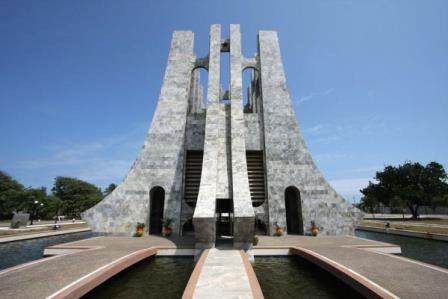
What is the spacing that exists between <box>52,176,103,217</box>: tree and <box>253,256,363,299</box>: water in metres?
52.8

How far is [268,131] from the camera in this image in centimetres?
1852

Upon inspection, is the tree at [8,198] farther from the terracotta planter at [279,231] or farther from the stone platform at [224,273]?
the terracotta planter at [279,231]

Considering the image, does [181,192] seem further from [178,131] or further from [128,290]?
[128,290]

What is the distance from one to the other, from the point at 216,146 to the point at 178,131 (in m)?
3.93

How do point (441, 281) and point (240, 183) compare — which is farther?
point (240, 183)

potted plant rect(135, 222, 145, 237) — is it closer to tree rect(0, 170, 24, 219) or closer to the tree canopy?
the tree canopy

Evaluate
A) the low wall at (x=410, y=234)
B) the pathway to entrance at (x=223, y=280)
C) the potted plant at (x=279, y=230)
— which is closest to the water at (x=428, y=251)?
the low wall at (x=410, y=234)

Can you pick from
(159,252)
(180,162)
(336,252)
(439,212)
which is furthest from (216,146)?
(439,212)

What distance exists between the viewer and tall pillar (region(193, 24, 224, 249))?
35.7 ft

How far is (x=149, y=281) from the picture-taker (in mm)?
7902

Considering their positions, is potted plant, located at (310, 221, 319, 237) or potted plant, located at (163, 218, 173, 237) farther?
potted plant, located at (310, 221, 319, 237)

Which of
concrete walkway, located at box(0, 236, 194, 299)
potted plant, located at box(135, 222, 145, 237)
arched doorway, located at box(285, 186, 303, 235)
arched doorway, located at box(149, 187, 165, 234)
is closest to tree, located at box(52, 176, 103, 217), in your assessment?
arched doorway, located at box(149, 187, 165, 234)

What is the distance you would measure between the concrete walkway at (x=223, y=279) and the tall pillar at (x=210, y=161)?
67.6 inches

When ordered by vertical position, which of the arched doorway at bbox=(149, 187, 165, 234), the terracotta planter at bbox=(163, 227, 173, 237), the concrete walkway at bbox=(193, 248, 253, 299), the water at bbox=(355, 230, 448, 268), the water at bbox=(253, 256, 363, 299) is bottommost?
the water at bbox=(355, 230, 448, 268)
